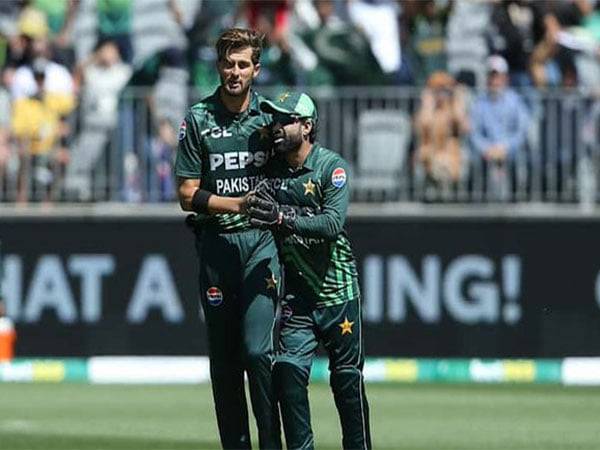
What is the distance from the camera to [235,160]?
9.80 metres

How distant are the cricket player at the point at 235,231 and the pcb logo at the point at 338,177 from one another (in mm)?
448

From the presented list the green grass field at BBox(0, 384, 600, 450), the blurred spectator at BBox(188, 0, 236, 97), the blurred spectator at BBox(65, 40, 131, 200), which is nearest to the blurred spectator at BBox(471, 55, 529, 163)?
the green grass field at BBox(0, 384, 600, 450)

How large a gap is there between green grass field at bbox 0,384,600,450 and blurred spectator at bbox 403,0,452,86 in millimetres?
3101

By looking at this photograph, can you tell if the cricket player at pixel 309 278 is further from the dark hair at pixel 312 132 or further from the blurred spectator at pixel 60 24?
the blurred spectator at pixel 60 24

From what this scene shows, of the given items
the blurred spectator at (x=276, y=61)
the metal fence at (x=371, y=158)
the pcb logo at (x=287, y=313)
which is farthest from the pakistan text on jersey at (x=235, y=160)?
the blurred spectator at (x=276, y=61)

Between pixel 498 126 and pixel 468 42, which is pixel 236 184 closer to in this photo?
pixel 498 126

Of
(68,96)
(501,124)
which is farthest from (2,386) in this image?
(501,124)

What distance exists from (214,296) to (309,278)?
51cm

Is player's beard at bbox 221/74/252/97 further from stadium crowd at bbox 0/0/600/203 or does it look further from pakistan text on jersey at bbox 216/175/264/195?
stadium crowd at bbox 0/0/600/203

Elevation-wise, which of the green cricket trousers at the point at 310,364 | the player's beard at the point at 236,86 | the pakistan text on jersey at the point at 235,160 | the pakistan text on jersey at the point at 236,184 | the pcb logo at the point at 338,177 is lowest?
the green cricket trousers at the point at 310,364

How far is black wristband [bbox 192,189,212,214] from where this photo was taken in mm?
9664

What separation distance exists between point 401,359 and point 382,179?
1805 millimetres

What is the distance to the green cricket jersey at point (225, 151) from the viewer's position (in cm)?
979

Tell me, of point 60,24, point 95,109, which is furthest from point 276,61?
point 60,24
